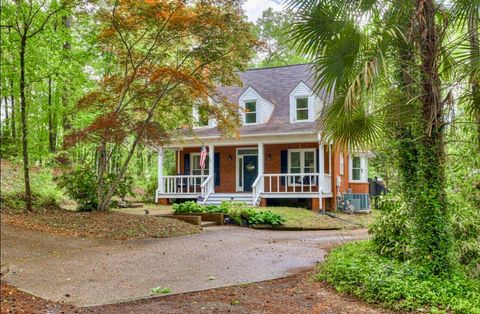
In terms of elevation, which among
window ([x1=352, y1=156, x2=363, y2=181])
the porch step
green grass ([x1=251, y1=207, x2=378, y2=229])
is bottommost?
green grass ([x1=251, y1=207, x2=378, y2=229])

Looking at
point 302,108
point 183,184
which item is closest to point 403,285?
point 302,108

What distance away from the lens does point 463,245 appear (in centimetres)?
679

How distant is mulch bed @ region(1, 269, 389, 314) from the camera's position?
4750mm

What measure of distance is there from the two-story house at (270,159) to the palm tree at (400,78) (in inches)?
401

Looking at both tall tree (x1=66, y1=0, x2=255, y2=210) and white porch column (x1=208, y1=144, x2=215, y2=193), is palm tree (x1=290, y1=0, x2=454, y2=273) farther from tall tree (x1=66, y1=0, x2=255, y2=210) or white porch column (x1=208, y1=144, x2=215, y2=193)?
white porch column (x1=208, y1=144, x2=215, y2=193)

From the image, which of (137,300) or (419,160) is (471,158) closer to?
(419,160)

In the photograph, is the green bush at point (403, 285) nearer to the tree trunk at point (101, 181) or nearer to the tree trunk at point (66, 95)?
the tree trunk at point (101, 181)

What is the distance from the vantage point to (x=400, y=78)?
6.68 meters

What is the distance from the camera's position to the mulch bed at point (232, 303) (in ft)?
15.6

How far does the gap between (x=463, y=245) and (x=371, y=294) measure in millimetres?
2542

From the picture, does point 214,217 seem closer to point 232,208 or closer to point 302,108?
point 232,208

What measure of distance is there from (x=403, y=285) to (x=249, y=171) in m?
14.7

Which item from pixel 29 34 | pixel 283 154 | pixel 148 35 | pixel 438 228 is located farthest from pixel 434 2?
pixel 283 154

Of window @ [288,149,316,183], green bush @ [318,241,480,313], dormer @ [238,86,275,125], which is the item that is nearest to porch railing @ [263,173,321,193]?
window @ [288,149,316,183]
